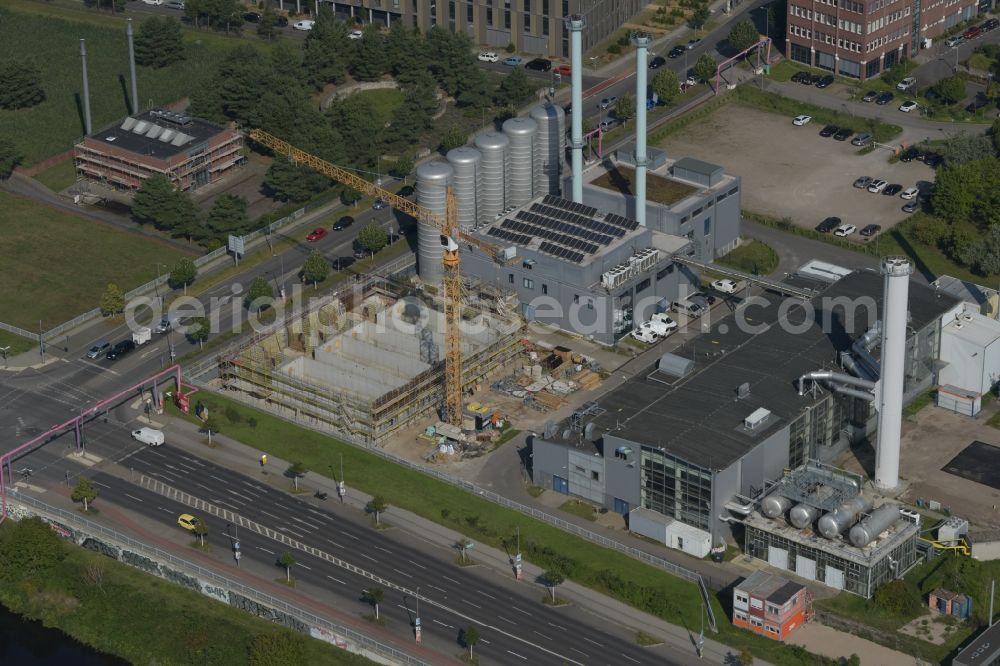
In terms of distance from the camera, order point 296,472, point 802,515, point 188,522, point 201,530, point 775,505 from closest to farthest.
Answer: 1. point 802,515
2. point 775,505
3. point 201,530
4. point 188,522
5. point 296,472

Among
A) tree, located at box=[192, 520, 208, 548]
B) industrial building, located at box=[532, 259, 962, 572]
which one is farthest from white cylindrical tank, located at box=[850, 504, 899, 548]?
tree, located at box=[192, 520, 208, 548]

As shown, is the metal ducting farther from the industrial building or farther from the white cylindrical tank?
the industrial building

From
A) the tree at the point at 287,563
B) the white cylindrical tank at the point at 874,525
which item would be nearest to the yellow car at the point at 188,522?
the tree at the point at 287,563

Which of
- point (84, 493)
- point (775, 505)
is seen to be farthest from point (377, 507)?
point (775, 505)

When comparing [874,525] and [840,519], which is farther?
[840,519]

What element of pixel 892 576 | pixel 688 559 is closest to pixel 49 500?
pixel 688 559

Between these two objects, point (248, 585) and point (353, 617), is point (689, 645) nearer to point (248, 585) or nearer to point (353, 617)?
point (353, 617)

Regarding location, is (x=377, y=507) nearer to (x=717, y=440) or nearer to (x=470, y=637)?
(x=470, y=637)
